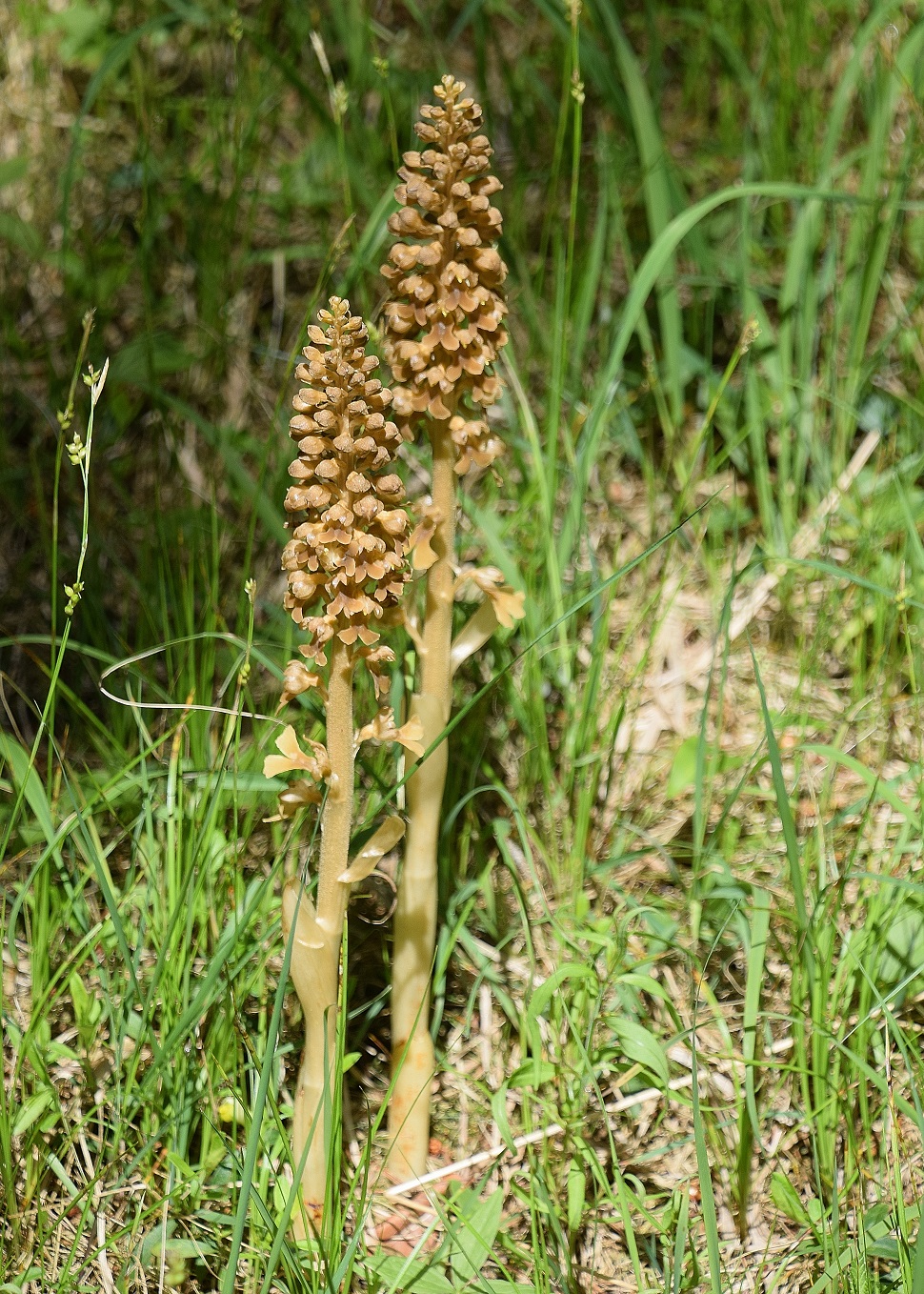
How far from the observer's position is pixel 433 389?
1911 mm

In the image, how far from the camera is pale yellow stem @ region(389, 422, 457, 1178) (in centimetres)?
198

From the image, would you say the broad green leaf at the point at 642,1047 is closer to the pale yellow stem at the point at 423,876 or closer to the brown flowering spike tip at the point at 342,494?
the pale yellow stem at the point at 423,876

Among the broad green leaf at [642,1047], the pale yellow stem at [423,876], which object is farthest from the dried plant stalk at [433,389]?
the broad green leaf at [642,1047]

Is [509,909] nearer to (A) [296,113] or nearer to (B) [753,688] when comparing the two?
(B) [753,688]

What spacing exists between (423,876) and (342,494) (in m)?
0.71

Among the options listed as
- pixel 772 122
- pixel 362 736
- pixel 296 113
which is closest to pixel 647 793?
pixel 362 736

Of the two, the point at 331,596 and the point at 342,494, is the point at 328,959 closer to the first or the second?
the point at 331,596

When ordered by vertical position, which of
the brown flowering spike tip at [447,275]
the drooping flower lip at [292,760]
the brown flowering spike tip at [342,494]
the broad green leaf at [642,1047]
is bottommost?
the broad green leaf at [642,1047]

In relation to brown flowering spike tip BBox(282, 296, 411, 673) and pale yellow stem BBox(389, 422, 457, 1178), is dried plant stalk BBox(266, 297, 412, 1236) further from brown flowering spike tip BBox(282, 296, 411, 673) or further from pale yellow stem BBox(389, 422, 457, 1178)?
pale yellow stem BBox(389, 422, 457, 1178)

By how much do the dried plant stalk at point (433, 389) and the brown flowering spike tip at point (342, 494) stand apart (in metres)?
0.21

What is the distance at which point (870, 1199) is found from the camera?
2061 mm

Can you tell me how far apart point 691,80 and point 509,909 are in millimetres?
2716

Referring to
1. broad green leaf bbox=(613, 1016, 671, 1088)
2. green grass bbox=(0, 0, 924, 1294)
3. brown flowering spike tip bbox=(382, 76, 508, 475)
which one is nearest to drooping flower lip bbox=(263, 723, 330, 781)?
green grass bbox=(0, 0, 924, 1294)

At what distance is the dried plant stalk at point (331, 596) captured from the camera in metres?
1.64
